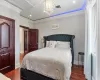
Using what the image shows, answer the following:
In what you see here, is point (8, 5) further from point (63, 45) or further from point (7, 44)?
point (63, 45)

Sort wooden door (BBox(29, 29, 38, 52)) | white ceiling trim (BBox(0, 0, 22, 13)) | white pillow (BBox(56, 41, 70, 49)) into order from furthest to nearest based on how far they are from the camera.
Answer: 1. wooden door (BBox(29, 29, 38, 52))
2. white pillow (BBox(56, 41, 70, 49))
3. white ceiling trim (BBox(0, 0, 22, 13))

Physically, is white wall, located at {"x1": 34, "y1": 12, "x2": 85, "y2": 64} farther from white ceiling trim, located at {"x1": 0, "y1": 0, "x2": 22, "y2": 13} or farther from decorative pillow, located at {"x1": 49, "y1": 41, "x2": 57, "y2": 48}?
white ceiling trim, located at {"x1": 0, "y1": 0, "x2": 22, "y2": 13}

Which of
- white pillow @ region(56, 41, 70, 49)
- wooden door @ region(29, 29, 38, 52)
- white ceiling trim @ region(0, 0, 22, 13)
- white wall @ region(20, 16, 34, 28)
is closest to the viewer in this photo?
white ceiling trim @ region(0, 0, 22, 13)

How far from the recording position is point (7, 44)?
3303mm

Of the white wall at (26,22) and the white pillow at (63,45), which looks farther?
the white wall at (26,22)

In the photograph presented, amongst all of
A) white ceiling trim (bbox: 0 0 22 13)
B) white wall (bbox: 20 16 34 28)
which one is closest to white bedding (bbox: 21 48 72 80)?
white ceiling trim (bbox: 0 0 22 13)

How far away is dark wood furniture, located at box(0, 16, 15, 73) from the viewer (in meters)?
3.08

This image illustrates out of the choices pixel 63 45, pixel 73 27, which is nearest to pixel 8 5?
pixel 63 45

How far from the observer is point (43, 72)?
229 centimetres

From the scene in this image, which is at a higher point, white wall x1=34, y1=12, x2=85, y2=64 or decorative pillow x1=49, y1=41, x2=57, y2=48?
white wall x1=34, y1=12, x2=85, y2=64

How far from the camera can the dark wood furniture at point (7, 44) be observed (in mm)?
3084

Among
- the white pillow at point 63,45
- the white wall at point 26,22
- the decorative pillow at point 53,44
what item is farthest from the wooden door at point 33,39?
the white pillow at point 63,45

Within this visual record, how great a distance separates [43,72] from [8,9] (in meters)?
2.71

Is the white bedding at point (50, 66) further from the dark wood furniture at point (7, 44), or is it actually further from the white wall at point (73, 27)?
the white wall at point (73, 27)
